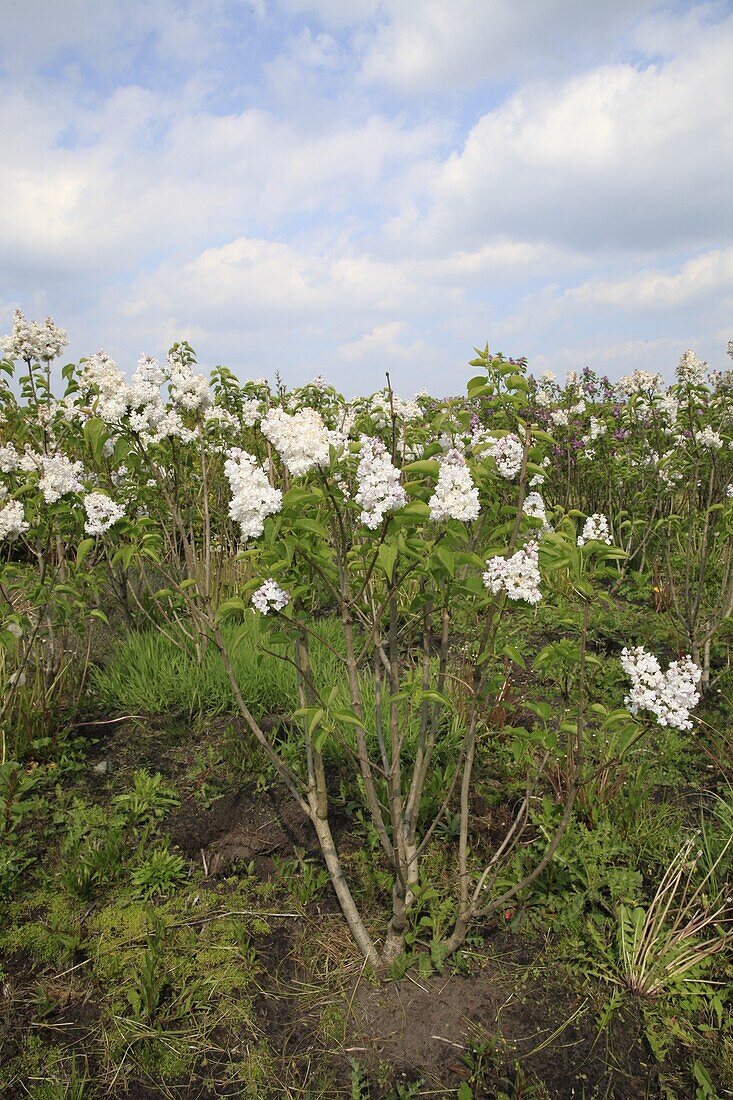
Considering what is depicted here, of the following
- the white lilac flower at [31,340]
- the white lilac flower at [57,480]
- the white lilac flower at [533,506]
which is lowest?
the white lilac flower at [533,506]

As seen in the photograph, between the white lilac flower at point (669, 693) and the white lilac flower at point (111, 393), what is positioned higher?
the white lilac flower at point (111, 393)

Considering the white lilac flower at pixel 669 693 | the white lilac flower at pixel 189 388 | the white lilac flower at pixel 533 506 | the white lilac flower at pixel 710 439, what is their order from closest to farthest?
1. the white lilac flower at pixel 669 693
2. the white lilac flower at pixel 533 506
3. the white lilac flower at pixel 189 388
4. the white lilac flower at pixel 710 439

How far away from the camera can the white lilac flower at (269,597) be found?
1994 millimetres

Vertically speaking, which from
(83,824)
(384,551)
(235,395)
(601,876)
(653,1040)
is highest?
(235,395)

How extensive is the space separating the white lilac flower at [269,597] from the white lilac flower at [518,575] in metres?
0.63

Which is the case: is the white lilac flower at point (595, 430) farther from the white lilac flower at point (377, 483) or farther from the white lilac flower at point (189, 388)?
the white lilac flower at point (377, 483)

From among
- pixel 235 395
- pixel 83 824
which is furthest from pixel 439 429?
pixel 235 395

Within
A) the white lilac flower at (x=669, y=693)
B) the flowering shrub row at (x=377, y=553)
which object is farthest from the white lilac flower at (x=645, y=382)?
the white lilac flower at (x=669, y=693)

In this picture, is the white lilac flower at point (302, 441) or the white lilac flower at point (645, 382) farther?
the white lilac flower at point (645, 382)

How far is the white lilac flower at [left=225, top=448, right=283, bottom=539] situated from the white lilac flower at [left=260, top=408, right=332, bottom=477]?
13 centimetres

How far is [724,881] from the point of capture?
266 cm

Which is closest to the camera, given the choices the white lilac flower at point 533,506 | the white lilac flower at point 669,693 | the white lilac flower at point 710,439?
the white lilac flower at point 669,693

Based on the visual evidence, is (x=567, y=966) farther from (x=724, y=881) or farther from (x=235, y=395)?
(x=235, y=395)

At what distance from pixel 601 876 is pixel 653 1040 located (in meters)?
0.60
